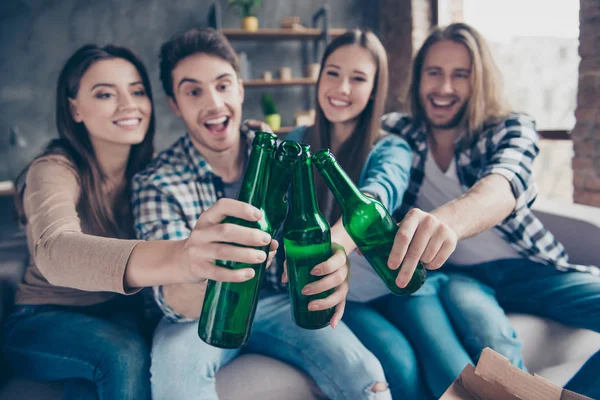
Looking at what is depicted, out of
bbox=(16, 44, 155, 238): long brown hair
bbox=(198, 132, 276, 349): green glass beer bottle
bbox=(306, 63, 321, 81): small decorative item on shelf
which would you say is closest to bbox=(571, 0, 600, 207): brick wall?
bbox=(306, 63, 321, 81): small decorative item on shelf

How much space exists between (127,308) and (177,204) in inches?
11.4

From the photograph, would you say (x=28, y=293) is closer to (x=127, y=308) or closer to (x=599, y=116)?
(x=127, y=308)

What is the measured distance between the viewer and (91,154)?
1047 millimetres

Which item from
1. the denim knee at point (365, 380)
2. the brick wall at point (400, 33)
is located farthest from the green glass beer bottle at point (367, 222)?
the brick wall at point (400, 33)

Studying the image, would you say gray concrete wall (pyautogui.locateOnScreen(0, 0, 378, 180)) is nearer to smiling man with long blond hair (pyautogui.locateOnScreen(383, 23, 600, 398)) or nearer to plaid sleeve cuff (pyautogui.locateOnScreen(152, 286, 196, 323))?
smiling man with long blond hair (pyautogui.locateOnScreen(383, 23, 600, 398))

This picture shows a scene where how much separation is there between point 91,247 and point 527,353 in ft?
3.23

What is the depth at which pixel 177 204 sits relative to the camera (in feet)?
3.14

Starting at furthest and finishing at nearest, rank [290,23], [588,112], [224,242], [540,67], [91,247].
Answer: [290,23] < [540,67] < [588,112] < [91,247] < [224,242]

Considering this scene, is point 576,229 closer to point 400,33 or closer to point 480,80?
point 480,80

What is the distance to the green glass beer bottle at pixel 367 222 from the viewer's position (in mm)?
505

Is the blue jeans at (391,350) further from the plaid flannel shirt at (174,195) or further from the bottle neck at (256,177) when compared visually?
the bottle neck at (256,177)

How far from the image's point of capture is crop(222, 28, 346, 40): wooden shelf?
3.06m

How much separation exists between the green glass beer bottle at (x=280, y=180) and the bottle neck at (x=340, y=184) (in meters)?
0.04

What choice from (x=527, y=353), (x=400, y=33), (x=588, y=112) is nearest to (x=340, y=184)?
(x=527, y=353)
